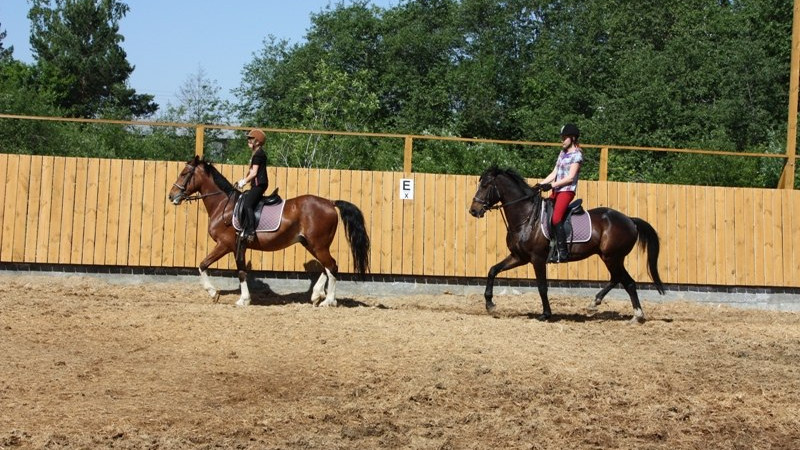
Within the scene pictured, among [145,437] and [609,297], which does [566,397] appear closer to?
[145,437]

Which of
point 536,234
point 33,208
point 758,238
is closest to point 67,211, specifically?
point 33,208

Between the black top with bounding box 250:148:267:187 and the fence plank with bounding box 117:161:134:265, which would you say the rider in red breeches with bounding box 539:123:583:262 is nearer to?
the black top with bounding box 250:148:267:187

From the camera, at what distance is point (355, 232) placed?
15.1 m

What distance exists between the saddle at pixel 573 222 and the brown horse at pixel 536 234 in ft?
0.26

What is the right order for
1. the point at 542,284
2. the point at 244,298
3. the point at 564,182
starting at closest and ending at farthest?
the point at 564,182 < the point at 542,284 < the point at 244,298

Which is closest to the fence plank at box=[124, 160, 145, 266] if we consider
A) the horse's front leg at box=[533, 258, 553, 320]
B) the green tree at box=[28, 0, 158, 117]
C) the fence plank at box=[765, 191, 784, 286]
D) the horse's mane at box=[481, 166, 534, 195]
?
the horse's mane at box=[481, 166, 534, 195]

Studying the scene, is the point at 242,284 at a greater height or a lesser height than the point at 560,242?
lesser

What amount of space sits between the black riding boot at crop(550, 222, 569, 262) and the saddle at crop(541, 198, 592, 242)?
0.07 meters

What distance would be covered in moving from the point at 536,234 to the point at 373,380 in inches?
211

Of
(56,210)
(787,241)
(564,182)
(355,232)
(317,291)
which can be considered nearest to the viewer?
(564,182)

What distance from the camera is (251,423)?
7.91 m

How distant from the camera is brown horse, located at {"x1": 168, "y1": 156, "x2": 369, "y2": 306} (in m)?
14.9

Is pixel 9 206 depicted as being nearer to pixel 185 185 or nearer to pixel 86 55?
pixel 185 185

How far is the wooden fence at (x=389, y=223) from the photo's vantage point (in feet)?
54.5
